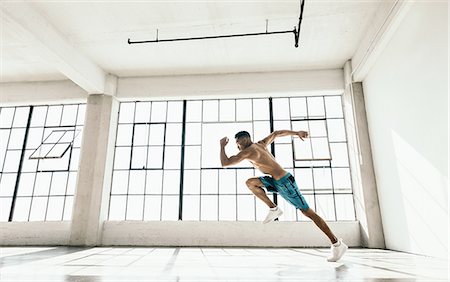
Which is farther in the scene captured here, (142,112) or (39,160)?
(142,112)

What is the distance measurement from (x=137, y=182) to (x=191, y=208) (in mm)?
1315

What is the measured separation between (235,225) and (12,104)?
5.96 m

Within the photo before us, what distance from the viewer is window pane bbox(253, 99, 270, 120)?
6.37 metres

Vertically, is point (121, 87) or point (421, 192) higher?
point (121, 87)

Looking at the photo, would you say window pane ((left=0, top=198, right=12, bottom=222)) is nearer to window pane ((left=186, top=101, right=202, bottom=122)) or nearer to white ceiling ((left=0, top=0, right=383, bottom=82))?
white ceiling ((left=0, top=0, right=383, bottom=82))

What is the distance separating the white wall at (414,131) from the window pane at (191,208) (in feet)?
11.3

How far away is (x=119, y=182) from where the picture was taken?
621 centimetres

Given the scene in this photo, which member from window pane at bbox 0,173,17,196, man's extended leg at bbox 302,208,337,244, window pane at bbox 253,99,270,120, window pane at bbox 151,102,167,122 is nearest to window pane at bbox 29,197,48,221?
window pane at bbox 0,173,17,196

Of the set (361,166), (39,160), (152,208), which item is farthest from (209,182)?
(39,160)

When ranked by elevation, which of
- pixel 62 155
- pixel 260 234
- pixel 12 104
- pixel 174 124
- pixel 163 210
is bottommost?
pixel 260 234

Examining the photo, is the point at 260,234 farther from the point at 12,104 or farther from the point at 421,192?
the point at 12,104

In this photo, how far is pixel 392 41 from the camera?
4480 mm

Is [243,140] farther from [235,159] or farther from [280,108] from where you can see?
[280,108]

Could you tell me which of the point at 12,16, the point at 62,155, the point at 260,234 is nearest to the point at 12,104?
the point at 62,155
